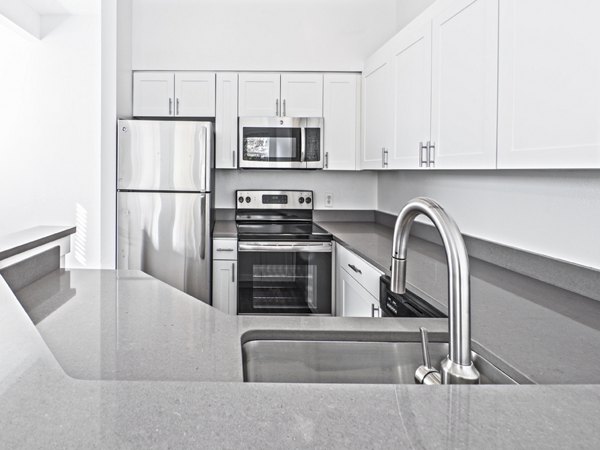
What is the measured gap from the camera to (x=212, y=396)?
699 millimetres

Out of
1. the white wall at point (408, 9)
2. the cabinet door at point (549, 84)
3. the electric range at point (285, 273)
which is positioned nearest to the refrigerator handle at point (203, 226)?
the electric range at point (285, 273)

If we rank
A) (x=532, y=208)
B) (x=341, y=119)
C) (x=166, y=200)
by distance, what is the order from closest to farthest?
(x=532, y=208) → (x=166, y=200) → (x=341, y=119)

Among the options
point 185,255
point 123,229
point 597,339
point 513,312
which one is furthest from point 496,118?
point 123,229

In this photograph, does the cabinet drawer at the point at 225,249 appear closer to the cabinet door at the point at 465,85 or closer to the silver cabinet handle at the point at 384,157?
the silver cabinet handle at the point at 384,157

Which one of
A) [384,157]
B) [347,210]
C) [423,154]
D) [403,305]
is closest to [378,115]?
[384,157]

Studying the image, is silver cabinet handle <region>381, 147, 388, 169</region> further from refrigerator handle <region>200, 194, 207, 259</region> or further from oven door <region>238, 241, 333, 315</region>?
refrigerator handle <region>200, 194, 207, 259</region>

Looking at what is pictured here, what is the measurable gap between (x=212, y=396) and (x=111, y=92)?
307 centimetres

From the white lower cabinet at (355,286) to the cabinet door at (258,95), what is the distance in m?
1.26

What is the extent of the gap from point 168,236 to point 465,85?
7.01 ft

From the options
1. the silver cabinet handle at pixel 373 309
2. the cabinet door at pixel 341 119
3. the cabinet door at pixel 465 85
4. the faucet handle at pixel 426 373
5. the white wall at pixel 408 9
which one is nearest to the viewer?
the faucet handle at pixel 426 373

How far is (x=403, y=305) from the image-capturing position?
1.78 m

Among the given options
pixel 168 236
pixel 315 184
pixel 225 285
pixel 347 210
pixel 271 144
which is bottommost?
pixel 225 285

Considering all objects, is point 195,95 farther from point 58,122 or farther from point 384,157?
point 384,157

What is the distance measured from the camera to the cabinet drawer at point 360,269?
2.30 metres
